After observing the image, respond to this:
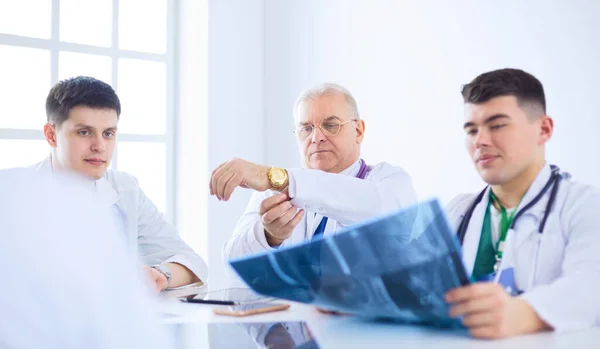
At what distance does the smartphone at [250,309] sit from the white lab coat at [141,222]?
29.8 inches

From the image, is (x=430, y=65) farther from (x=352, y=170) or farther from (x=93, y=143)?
(x=93, y=143)

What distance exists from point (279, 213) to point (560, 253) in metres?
0.71

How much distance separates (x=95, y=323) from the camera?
63 cm

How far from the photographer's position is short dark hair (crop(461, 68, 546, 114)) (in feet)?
4.35

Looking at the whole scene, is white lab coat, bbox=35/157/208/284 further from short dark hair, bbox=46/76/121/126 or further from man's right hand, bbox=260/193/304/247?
man's right hand, bbox=260/193/304/247

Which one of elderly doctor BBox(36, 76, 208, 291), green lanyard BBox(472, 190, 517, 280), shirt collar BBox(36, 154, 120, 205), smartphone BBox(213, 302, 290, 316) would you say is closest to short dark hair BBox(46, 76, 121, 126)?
elderly doctor BBox(36, 76, 208, 291)

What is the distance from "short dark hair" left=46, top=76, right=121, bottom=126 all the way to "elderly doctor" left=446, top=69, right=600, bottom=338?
5.19 feet

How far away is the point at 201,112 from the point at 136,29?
0.83 m

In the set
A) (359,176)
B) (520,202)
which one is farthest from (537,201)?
(359,176)

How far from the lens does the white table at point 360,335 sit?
982mm

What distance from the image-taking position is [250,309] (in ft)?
4.60

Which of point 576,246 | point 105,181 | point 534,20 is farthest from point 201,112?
point 576,246

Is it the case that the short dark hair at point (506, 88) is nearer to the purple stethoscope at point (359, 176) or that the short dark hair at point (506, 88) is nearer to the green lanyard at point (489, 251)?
the green lanyard at point (489, 251)

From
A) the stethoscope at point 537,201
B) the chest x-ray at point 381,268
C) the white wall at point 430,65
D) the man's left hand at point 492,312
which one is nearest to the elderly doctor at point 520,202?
the stethoscope at point 537,201
